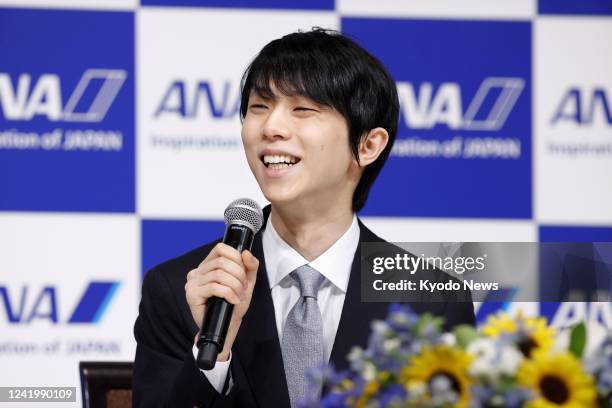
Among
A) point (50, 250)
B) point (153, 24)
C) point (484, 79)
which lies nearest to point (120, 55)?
point (153, 24)

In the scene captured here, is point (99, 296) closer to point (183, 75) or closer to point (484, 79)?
point (183, 75)

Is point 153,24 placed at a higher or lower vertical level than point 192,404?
higher

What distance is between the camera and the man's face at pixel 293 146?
1.74m

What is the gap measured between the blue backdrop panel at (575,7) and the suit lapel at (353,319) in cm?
179

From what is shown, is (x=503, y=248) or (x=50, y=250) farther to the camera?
(x=50, y=250)

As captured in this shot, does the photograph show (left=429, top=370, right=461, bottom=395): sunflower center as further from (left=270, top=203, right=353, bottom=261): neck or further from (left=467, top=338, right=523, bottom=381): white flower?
(left=270, top=203, right=353, bottom=261): neck

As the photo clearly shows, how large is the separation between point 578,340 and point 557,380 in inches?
3.4

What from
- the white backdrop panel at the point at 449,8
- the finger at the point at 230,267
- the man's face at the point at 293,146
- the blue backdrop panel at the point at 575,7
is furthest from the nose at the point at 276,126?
the blue backdrop panel at the point at 575,7

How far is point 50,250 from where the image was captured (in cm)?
305

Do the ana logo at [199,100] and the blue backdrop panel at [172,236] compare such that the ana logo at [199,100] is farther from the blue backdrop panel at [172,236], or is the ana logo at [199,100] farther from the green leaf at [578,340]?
the green leaf at [578,340]

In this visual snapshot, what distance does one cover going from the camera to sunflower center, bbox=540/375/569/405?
844mm

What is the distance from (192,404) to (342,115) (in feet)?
2.17

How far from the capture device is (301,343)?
5.50ft

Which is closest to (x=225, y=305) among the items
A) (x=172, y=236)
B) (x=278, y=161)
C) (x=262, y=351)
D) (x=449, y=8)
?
(x=262, y=351)
